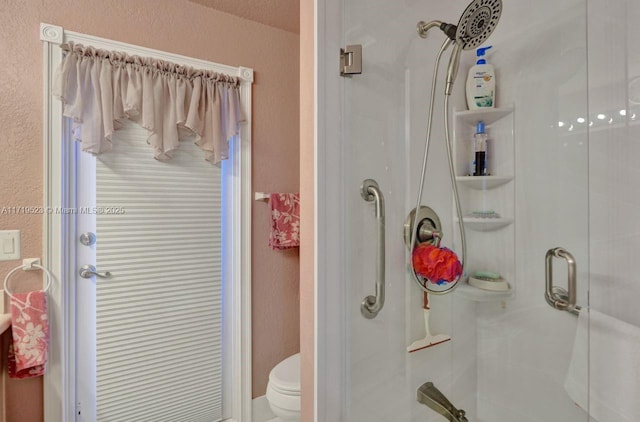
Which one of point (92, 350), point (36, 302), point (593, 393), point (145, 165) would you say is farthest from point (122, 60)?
point (593, 393)

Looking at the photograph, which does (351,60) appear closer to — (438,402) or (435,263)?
(435,263)

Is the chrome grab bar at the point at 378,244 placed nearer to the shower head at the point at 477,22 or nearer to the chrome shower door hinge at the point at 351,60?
the chrome shower door hinge at the point at 351,60

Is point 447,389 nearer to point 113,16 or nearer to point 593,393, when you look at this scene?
point 593,393

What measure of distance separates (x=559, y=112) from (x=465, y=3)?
0.54 meters

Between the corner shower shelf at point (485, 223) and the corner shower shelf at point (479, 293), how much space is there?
241 millimetres

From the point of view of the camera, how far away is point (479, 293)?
131 cm

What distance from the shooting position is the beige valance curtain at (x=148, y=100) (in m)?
1.50

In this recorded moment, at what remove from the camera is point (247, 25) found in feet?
6.55

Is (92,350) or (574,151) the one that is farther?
(92,350)

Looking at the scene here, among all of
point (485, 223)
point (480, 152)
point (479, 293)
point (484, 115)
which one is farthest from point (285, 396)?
point (484, 115)

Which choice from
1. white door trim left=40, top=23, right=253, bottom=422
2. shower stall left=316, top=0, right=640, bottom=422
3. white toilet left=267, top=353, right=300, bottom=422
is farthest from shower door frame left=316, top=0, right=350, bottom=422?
white door trim left=40, top=23, right=253, bottom=422

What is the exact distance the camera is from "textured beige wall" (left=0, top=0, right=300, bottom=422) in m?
1.43

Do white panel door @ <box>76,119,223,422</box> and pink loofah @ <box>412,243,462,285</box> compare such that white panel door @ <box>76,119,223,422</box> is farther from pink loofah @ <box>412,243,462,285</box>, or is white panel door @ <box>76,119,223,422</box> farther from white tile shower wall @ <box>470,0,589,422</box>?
white tile shower wall @ <box>470,0,589,422</box>

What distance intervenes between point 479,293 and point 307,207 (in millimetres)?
834
